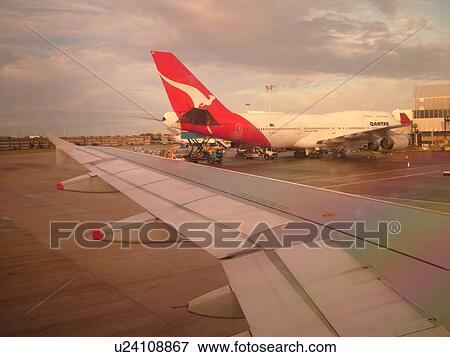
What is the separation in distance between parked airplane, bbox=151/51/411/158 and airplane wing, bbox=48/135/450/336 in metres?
21.2

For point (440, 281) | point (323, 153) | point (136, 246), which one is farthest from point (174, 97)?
point (440, 281)

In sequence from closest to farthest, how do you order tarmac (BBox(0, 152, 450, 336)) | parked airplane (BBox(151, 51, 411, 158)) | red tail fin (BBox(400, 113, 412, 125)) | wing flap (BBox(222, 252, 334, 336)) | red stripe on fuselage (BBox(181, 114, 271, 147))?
1. wing flap (BBox(222, 252, 334, 336))
2. tarmac (BBox(0, 152, 450, 336))
3. parked airplane (BBox(151, 51, 411, 158))
4. red stripe on fuselage (BBox(181, 114, 271, 147))
5. red tail fin (BBox(400, 113, 412, 125))

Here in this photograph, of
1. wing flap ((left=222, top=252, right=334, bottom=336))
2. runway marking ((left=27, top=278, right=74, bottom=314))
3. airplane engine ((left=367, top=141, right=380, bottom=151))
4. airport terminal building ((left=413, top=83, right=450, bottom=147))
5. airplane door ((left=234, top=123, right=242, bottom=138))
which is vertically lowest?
runway marking ((left=27, top=278, right=74, bottom=314))

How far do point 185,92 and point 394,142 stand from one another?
664 inches

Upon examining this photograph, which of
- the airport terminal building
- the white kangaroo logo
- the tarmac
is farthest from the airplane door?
the tarmac

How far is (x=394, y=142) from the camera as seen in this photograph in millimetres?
31984

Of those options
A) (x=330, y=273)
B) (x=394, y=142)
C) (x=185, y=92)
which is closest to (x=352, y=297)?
(x=330, y=273)

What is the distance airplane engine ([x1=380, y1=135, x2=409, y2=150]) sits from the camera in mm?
31891

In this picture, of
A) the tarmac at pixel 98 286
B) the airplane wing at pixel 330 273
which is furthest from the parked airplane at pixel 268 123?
the airplane wing at pixel 330 273

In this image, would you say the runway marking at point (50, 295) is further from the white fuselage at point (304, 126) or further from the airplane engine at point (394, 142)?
the airplane engine at point (394, 142)

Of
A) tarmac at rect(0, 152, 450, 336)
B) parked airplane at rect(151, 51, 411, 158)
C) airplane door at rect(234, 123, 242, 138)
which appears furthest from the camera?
airplane door at rect(234, 123, 242, 138)

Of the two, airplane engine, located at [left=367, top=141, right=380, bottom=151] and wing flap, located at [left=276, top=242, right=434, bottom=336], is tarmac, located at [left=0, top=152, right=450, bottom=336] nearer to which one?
wing flap, located at [left=276, top=242, right=434, bottom=336]
